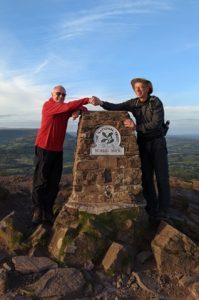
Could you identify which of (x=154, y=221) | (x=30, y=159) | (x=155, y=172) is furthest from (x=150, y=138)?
(x=30, y=159)

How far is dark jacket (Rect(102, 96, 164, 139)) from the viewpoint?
848 centimetres

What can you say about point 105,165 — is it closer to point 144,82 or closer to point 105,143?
point 105,143

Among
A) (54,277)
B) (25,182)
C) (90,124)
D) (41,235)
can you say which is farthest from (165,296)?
(25,182)

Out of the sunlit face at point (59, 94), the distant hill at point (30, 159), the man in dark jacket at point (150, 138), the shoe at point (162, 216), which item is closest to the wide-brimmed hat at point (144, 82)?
the man in dark jacket at point (150, 138)

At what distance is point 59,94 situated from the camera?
8.52 m

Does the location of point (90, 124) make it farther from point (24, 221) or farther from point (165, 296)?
point (165, 296)

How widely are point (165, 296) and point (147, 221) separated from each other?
6.63 ft

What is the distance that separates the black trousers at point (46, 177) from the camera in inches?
343

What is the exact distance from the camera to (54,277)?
6961 mm

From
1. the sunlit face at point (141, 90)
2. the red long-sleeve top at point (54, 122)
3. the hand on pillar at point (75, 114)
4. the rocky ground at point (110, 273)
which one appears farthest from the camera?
the hand on pillar at point (75, 114)

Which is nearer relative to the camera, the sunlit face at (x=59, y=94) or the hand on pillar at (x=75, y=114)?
the sunlit face at (x=59, y=94)

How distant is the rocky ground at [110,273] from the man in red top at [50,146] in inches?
27.9

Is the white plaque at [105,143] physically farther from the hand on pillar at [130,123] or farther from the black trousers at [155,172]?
the black trousers at [155,172]

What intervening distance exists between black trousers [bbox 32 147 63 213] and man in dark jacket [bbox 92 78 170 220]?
1.55 meters
